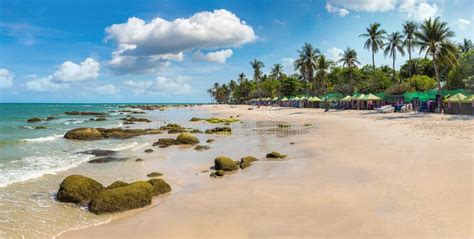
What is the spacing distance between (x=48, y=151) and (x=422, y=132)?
81.7 feet

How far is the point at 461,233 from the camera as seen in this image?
675 centimetres

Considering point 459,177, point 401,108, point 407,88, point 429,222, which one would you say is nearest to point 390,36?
point 407,88

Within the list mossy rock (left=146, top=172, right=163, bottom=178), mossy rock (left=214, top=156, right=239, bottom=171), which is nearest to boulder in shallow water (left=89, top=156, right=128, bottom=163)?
mossy rock (left=146, top=172, right=163, bottom=178)

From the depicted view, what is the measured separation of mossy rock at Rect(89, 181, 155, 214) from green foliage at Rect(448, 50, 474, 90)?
4420 cm

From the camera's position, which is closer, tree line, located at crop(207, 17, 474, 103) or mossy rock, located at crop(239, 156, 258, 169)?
mossy rock, located at crop(239, 156, 258, 169)

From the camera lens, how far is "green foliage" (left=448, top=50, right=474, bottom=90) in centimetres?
4393

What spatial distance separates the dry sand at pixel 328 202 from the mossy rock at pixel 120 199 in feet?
1.64

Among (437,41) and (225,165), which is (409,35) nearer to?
(437,41)

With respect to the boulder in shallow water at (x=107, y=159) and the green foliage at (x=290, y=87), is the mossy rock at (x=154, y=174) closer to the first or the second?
the boulder in shallow water at (x=107, y=159)

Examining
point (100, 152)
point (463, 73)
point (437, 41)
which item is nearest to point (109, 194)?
point (100, 152)

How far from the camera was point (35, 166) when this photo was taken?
1670cm

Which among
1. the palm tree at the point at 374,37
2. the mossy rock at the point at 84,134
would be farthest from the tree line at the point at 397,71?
the mossy rock at the point at 84,134

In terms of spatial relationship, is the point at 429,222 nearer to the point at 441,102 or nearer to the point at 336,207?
the point at 336,207

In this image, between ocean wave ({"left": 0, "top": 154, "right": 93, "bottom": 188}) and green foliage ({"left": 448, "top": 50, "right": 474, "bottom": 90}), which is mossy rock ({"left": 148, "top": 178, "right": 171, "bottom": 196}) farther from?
green foliage ({"left": 448, "top": 50, "right": 474, "bottom": 90})
